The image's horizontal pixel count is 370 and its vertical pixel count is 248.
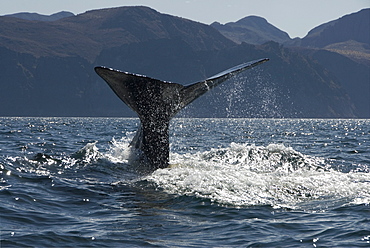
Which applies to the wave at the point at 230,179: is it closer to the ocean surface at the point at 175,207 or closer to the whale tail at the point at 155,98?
the ocean surface at the point at 175,207

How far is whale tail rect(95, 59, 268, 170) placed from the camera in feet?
26.9

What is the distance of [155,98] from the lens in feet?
28.8

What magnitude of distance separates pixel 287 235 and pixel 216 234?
811 mm

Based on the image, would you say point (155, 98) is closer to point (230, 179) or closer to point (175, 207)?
point (230, 179)

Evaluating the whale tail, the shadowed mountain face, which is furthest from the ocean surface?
the shadowed mountain face

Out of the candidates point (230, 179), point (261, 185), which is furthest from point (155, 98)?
point (261, 185)

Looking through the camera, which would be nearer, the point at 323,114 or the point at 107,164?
the point at 107,164

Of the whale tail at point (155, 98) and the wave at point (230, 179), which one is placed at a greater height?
the whale tail at point (155, 98)

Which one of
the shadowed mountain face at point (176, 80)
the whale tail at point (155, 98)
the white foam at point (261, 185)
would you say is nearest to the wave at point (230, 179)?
the white foam at point (261, 185)

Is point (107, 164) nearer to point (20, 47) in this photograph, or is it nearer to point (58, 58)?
point (58, 58)

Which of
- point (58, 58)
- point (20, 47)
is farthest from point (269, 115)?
point (20, 47)

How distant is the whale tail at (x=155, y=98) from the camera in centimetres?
820

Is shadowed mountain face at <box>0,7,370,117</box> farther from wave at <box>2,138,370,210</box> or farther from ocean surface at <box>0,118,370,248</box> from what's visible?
ocean surface at <box>0,118,370,248</box>

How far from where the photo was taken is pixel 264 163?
40.4ft
